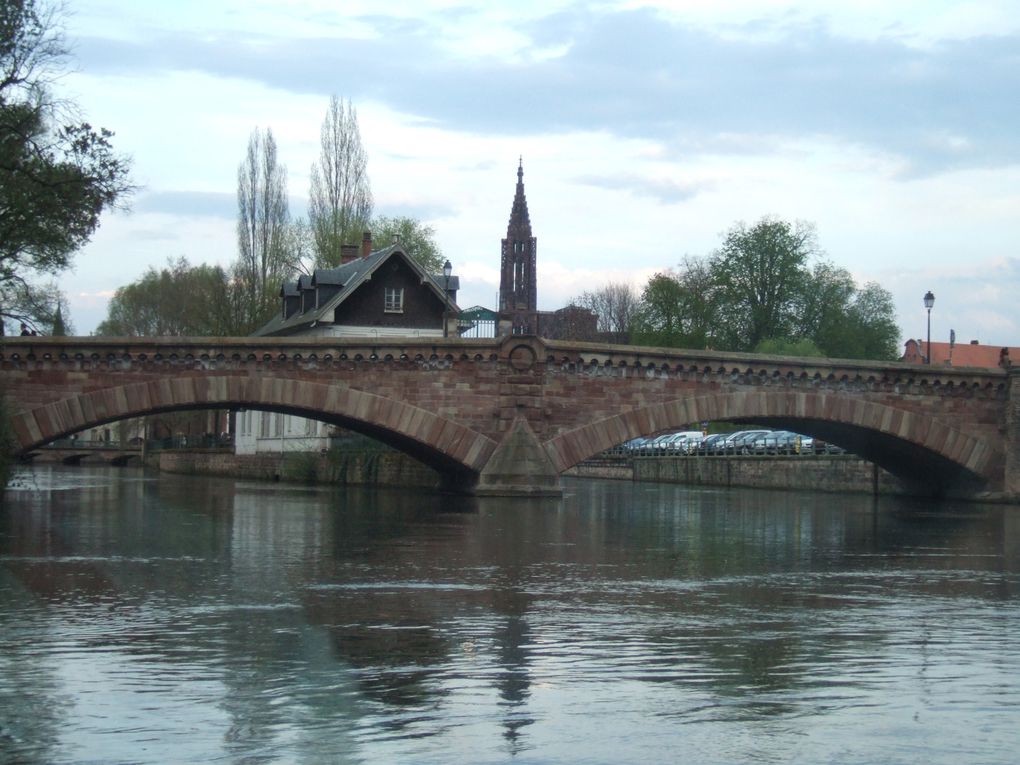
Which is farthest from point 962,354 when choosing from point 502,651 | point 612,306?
point 502,651

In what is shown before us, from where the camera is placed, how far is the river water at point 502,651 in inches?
330

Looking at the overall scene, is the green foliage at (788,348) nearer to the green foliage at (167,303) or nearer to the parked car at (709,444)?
the parked car at (709,444)

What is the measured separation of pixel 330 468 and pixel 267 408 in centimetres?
2389

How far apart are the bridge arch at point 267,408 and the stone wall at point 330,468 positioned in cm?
1170

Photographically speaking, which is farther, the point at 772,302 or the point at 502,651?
the point at 772,302

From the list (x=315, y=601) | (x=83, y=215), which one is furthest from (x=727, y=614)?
(x=83, y=215)

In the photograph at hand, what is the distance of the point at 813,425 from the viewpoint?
46.1m

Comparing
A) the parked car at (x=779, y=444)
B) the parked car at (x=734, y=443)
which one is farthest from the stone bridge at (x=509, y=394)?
the parked car at (x=734, y=443)

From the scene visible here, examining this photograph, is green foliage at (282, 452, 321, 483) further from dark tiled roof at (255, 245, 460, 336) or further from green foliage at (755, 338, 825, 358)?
green foliage at (755, 338, 825, 358)

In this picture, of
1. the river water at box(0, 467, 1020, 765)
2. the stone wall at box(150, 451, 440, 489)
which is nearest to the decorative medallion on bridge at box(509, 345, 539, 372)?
the stone wall at box(150, 451, 440, 489)

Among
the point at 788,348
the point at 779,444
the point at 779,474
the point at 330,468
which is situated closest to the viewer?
the point at 779,474

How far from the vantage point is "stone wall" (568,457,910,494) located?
176 feet

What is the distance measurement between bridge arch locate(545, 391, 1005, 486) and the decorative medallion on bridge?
216cm

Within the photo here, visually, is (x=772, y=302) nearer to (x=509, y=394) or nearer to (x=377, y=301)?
(x=377, y=301)
